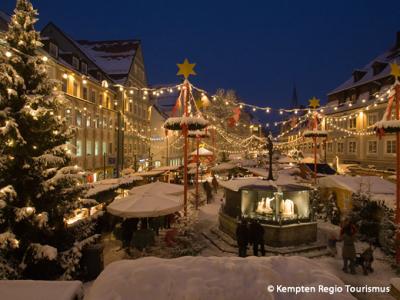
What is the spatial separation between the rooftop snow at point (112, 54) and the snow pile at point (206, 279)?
38810mm

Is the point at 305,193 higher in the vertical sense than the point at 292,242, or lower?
higher

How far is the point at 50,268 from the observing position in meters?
9.91

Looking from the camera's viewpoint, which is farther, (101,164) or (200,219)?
(101,164)

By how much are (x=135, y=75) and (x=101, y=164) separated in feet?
47.8

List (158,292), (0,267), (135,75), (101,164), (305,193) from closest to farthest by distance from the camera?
(158,292), (0,267), (305,193), (101,164), (135,75)

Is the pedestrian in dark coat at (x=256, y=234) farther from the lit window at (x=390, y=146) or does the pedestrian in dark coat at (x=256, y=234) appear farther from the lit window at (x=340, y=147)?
the lit window at (x=340, y=147)

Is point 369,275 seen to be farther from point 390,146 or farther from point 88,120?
point 88,120

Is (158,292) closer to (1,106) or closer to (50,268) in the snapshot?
(50,268)

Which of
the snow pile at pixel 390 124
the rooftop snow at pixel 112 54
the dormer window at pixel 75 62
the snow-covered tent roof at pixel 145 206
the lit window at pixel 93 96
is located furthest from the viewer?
the rooftop snow at pixel 112 54

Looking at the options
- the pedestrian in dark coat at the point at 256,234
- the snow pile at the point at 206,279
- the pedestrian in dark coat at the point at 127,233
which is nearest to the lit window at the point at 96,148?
the pedestrian in dark coat at the point at 127,233

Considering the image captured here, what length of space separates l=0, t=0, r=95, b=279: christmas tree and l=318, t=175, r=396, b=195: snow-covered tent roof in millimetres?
13527

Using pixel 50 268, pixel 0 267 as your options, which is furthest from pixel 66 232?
pixel 0 267

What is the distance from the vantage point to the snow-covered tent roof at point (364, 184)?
16.7 meters

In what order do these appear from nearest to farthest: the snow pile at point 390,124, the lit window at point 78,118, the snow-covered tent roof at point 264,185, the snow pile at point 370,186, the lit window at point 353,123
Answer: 1. the snow pile at point 390,124
2. the snow-covered tent roof at point 264,185
3. the snow pile at point 370,186
4. the lit window at point 78,118
5. the lit window at point 353,123
